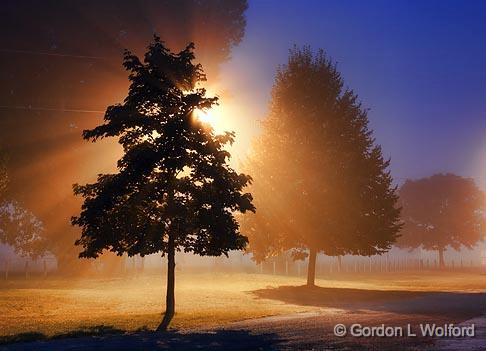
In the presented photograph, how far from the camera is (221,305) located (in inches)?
869

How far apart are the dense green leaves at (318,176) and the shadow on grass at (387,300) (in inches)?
133

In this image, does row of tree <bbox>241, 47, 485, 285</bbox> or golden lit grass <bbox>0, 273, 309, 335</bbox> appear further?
row of tree <bbox>241, 47, 485, 285</bbox>

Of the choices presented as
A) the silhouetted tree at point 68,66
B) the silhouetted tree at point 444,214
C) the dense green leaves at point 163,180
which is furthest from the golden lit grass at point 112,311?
the silhouetted tree at point 444,214

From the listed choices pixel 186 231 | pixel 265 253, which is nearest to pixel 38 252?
pixel 265 253

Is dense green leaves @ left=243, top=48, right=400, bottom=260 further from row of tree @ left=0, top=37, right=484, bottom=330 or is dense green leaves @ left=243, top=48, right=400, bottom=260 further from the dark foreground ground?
the dark foreground ground

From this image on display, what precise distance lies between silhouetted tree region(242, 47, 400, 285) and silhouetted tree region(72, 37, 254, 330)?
15618 mm

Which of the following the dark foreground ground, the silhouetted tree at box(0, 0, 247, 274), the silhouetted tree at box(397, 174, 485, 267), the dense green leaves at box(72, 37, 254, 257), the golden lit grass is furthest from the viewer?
the silhouetted tree at box(397, 174, 485, 267)

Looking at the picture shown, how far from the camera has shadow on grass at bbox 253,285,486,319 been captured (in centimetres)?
1925

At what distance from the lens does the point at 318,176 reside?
104 feet

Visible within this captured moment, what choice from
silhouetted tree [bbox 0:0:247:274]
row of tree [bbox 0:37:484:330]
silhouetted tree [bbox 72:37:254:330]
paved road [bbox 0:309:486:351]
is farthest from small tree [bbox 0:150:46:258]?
paved road [bbox 0:309:486:351]

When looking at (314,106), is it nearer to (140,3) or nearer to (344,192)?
(344,192)

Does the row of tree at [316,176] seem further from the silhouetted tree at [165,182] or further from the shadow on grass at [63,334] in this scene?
the shadow on grass at [63,334]

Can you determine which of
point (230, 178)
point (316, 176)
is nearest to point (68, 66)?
point (316, 176)

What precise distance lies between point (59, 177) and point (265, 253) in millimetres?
17794
